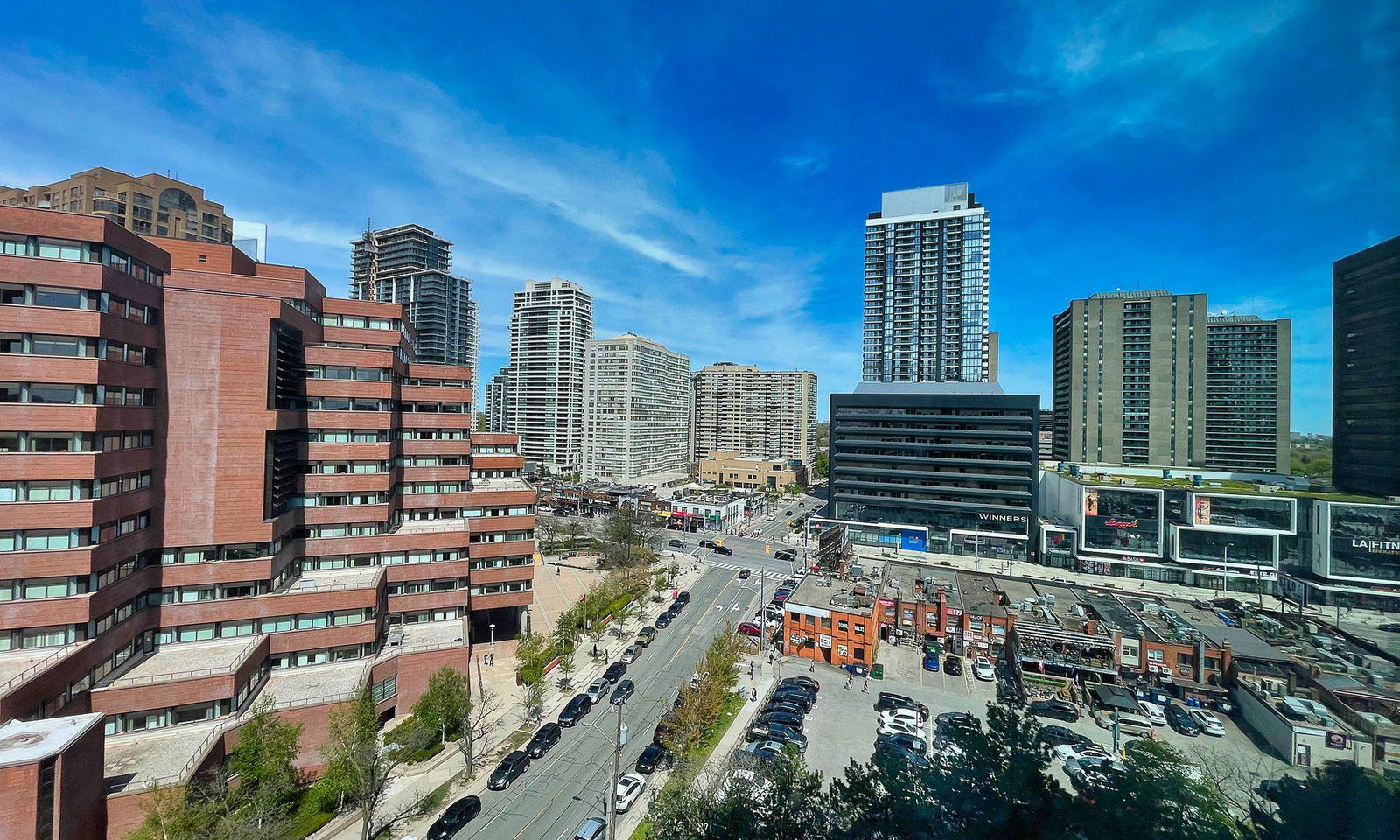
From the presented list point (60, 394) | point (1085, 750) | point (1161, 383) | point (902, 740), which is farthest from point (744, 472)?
point (60, 394)

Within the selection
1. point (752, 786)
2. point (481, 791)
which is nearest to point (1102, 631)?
point (752, 786)

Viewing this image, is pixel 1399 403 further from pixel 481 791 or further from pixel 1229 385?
pixel 1229 385

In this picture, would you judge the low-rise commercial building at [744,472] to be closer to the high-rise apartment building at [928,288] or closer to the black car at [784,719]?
the high-rise apartment building at [928,288]

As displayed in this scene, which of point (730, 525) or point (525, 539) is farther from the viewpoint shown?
point (730, 525)

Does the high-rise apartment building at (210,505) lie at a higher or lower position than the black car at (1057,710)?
higher

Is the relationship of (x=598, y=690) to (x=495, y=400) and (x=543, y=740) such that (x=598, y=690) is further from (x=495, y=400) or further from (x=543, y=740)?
(x=495, y=400)

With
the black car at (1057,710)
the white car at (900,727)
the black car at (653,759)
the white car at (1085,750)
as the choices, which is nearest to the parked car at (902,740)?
the white car at (900,727)
